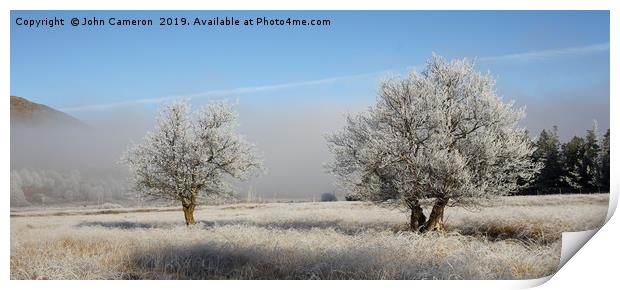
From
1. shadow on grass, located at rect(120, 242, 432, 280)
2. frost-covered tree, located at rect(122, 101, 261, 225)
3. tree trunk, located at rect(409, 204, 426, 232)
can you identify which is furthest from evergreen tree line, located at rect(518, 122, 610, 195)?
frost-covered tree, located at rect(122, 101, 261, 225)

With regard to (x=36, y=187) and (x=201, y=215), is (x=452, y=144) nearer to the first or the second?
(x=201, y=215)

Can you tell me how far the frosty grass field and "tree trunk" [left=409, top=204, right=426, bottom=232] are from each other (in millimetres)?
246

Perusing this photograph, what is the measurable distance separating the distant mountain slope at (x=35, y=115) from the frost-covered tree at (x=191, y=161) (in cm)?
329

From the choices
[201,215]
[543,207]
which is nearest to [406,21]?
[543,207]

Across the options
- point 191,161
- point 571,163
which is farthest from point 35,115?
point 571,163

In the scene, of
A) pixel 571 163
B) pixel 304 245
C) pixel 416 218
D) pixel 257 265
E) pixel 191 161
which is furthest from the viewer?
pixel 191 161

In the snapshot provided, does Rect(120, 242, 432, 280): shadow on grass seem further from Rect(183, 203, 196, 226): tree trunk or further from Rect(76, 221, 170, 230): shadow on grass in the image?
Rect(183, 203, 196, 226): tree trunk

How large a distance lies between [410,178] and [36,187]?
7700 mm

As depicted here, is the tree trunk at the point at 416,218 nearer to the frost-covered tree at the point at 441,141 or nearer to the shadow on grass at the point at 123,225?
the frost-covered tree at the point at 441,141

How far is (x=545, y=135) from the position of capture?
1295 cm

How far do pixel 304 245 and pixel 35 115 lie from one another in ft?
18.3

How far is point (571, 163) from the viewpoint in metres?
13.7
